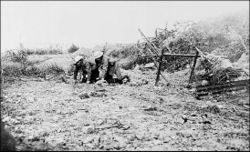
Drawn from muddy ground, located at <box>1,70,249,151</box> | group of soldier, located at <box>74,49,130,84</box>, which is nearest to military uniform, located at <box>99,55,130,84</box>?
group of soldier, located at <box>74,49,130,84</box>

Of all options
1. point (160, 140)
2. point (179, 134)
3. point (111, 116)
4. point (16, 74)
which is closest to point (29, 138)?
point (111, 116)

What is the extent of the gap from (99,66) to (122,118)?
3436mm

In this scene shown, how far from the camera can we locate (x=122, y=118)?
5348 mm

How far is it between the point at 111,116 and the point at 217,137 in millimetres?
1994

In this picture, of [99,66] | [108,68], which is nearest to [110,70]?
[108,68]

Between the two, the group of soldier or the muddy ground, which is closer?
the muddy ground

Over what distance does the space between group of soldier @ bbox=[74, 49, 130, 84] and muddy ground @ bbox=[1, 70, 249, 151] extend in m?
0.52

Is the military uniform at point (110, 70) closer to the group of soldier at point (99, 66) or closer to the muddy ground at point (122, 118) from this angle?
the group of soldier at point (99, 66)

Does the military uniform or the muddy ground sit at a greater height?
the military uniform

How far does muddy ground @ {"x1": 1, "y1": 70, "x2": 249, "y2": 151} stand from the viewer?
4379mm

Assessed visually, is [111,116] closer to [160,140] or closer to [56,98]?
[160,140]

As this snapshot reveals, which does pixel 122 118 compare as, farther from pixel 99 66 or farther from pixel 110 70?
Result: pixel 99 66

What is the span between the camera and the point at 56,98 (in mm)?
6754

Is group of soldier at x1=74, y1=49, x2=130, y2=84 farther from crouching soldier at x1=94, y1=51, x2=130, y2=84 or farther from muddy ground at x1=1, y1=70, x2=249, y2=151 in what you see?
muddy ground at x1=1, y1=70, x2=249, y2=151
